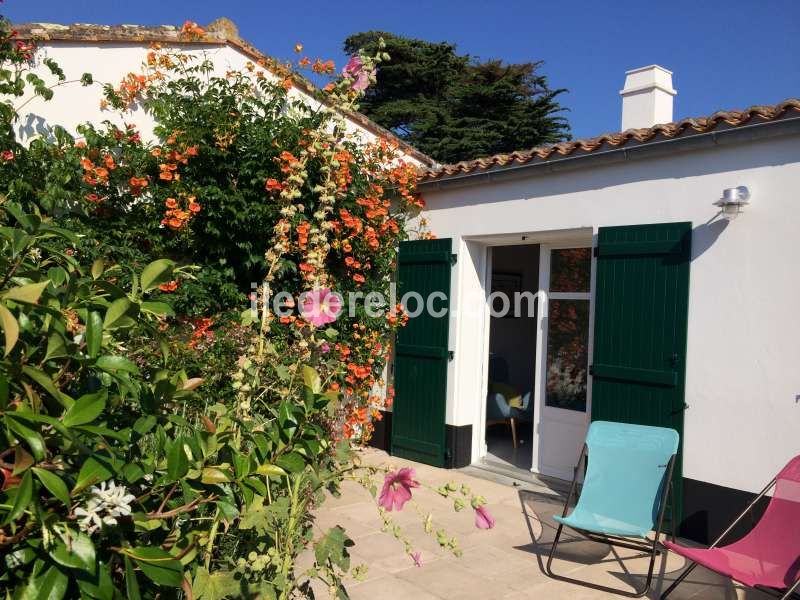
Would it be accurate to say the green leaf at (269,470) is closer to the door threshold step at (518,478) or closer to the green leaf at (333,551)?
the green leaf at (333,551)

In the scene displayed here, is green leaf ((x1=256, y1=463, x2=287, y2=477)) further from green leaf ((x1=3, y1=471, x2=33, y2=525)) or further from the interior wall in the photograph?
the interior wall

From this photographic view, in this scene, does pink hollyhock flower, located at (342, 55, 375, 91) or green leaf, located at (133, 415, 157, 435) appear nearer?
green leaf, located at (133, 415, 157, 435)

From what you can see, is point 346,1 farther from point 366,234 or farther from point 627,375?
point 627,375

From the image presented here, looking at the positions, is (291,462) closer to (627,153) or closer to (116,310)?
(116,310)

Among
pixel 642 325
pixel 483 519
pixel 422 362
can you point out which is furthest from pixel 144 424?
pixel 422 362

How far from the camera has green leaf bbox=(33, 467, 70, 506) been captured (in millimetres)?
1120

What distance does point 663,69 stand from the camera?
7461 millimetres

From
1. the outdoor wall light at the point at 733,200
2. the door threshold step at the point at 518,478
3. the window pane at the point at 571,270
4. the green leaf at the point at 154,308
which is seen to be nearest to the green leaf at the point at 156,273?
the green leaf at the point at 154,308

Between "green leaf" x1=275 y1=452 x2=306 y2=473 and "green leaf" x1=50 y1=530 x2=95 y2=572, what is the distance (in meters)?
0.47

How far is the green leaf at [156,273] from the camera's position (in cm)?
152

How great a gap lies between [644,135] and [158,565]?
5.05m

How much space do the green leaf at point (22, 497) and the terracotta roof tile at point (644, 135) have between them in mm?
4864

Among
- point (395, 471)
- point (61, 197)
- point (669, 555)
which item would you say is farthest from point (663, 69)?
point (395, 471)

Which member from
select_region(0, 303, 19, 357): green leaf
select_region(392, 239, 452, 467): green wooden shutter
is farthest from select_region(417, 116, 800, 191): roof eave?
select_region(0, 303, 19, 357): green leaf
